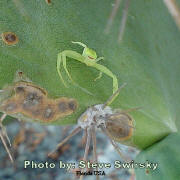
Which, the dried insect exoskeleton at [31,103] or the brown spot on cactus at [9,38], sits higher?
the brown spot on cactus at [9,38]

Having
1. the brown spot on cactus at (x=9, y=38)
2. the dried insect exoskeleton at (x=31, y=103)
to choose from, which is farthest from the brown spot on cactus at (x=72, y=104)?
the brown spot on cactus at (x=9, y=38)

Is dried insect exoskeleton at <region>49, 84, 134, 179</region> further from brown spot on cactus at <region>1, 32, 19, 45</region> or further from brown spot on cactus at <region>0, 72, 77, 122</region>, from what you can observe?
brown spot on cactus at <region>1, 32, 19, 45</region>

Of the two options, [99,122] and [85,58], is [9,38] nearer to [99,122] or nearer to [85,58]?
[85,58]

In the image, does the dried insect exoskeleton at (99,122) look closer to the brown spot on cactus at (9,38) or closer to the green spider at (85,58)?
the green spider at (85,58)

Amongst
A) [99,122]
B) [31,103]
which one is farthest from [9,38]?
[99,122]

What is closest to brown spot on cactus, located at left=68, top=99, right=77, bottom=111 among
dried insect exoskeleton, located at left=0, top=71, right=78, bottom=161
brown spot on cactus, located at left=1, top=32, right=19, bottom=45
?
dried insect exoskeleton, located at left=0, top=71, right=78, bottom=161

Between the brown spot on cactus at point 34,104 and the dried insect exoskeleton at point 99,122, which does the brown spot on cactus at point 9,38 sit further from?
the dried insect exoskeleton at point 99,122
